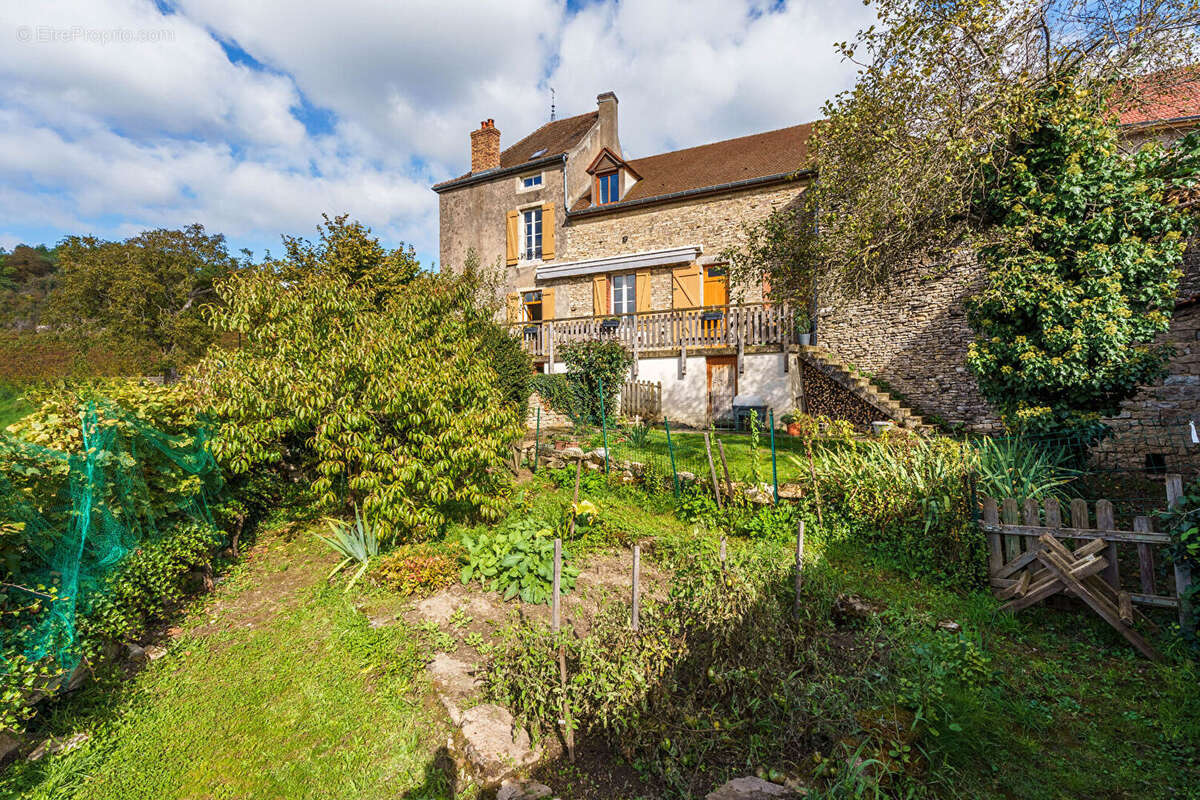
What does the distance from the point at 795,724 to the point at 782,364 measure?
10339mm

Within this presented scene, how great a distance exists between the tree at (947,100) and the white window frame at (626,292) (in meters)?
7.76

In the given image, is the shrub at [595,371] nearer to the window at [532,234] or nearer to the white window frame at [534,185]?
the window at [532,234]

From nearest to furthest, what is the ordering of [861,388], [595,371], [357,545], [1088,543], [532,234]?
[1088,543]
[357,545]
[861,388]
[595,371]
[532,234]

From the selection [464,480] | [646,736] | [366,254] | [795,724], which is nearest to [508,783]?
[646,736]

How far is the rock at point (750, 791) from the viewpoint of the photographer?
8.13 ft

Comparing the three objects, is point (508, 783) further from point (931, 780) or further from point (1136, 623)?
point (1136, 623)

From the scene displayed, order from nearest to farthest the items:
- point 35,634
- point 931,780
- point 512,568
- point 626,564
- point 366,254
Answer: point 931,780, point 35,634, point 512,568, point 626,564, point 366,254

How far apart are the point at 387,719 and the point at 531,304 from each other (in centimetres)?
1598

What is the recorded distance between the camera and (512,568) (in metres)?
5.25

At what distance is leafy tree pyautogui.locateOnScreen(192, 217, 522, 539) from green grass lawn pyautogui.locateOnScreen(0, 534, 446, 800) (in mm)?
1453

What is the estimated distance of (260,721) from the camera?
3.51 metres

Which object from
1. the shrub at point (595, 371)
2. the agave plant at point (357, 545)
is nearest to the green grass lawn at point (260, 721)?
the agave plant at point (357, 545)

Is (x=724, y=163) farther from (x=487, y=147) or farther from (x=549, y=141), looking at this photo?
(x=487, y=147)

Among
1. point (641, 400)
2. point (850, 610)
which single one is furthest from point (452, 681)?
point (641, 400)
